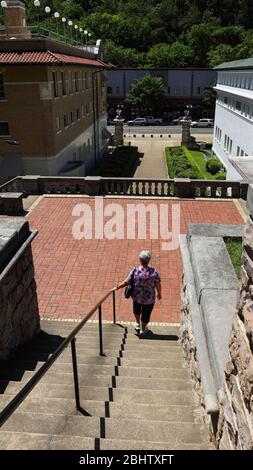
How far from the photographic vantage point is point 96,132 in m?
38.5

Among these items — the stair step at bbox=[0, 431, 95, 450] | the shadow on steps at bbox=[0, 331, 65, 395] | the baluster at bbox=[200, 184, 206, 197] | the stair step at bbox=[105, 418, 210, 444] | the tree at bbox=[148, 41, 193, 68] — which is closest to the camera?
the stair step at bbox=[0, 431, 95, 450]

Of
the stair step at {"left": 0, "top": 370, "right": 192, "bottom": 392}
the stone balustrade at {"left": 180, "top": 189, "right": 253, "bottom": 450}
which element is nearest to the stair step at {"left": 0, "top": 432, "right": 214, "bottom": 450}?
the stone balustrade at {"left": 180, "top": 189, "right": 253, "bottom": 450}

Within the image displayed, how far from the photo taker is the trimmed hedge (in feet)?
103

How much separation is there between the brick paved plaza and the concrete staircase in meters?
1.83

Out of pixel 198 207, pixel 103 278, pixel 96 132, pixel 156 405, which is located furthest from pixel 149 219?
pixel 96 132

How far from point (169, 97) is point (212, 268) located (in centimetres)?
7038

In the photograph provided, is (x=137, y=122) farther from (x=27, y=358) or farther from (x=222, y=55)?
(x=27, y=358)

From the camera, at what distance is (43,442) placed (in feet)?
12.2

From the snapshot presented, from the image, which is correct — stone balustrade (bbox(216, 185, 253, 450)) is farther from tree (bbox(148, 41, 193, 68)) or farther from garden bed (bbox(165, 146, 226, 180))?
tree (bbox(148, 41, 193, 68))

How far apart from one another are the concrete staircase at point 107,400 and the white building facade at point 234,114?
669 inches

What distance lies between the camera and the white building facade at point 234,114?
2550 centimetres

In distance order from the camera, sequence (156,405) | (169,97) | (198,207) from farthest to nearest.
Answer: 1. (169,97)
2. (198,207)
3. (156,405)

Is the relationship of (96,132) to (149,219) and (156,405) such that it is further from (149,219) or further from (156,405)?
(156,405)

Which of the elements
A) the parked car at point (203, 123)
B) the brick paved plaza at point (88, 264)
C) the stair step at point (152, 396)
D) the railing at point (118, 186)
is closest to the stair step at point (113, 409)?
the stair step at point (152, 396)
